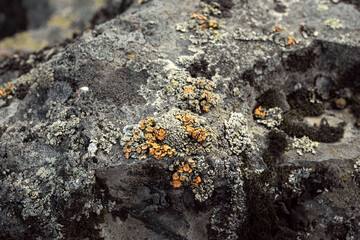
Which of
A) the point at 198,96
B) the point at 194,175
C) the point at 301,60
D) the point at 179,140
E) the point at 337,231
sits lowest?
the point at 337,231

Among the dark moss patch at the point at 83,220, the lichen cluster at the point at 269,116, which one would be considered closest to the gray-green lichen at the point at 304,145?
the lichen cluster at the point at 269,116

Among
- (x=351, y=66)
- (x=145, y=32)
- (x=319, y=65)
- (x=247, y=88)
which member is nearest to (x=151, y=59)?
(x=145, y=32)

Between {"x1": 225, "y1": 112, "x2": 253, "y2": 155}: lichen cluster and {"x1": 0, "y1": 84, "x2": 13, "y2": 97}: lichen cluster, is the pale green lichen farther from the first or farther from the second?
{"x1": 0, "y1": 84, "x2": 13, "y2": 97}: lichen cluster

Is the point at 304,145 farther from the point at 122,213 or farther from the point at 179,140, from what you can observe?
the point at 122,213

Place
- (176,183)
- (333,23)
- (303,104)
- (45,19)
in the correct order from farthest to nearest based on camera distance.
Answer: (45,19) < (333,23) < (303,104) < (176,183)

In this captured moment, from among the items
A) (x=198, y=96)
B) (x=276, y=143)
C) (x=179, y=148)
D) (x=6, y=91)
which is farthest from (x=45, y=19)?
(x=276, y=143)

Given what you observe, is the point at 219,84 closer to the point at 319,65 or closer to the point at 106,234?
the point at 319,65

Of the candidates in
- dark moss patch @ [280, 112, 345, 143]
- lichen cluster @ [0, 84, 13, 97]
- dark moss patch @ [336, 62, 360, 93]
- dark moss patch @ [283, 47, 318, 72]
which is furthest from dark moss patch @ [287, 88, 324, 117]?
lichen cluster @ [0, 84, 13, 97]

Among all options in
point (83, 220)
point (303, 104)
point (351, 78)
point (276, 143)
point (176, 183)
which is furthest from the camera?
point (351, 78)
